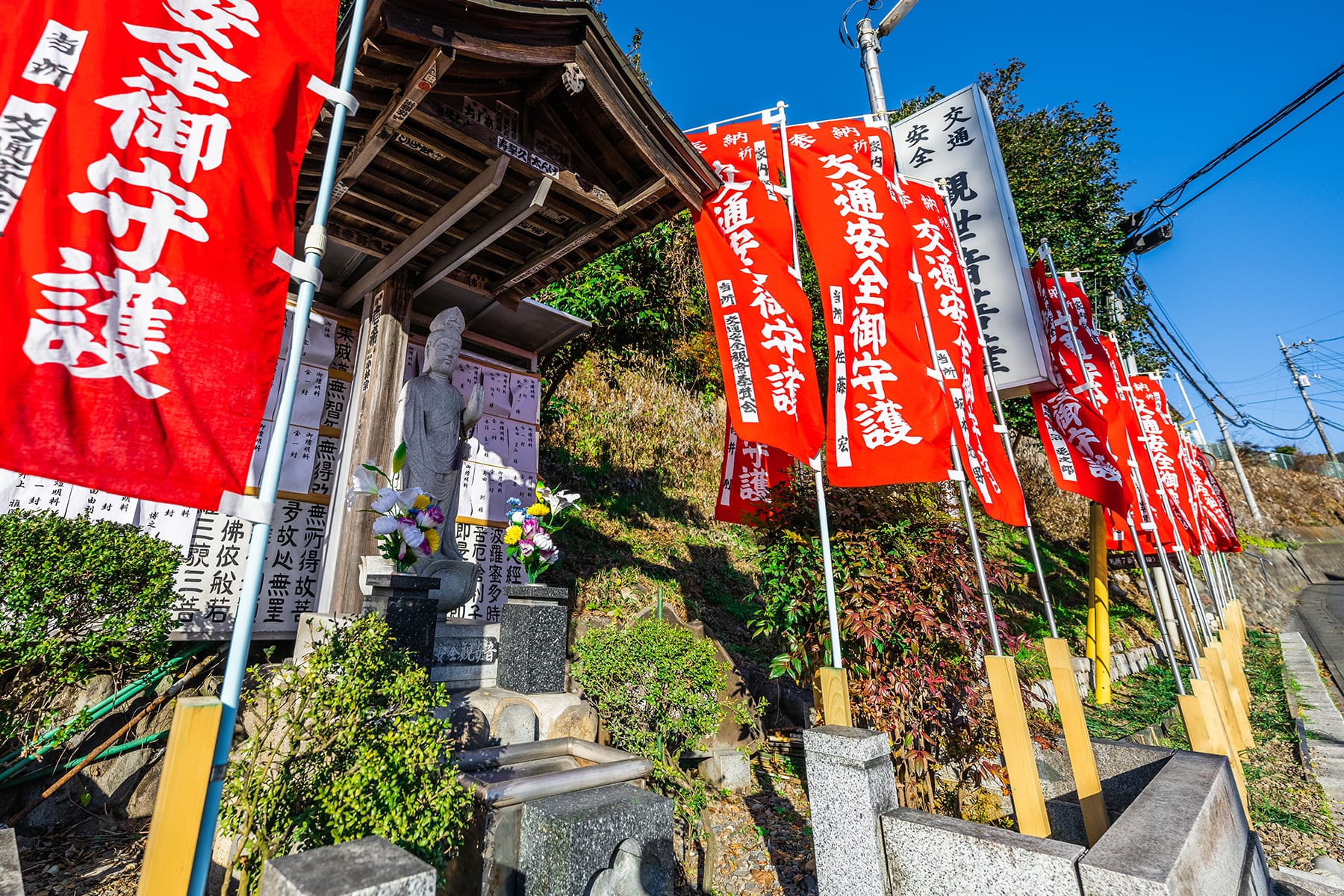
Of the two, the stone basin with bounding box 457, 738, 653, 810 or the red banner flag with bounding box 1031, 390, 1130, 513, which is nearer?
the stone basin with bounding box 457, 738, 653, 810

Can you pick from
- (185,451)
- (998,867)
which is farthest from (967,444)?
(185,451)

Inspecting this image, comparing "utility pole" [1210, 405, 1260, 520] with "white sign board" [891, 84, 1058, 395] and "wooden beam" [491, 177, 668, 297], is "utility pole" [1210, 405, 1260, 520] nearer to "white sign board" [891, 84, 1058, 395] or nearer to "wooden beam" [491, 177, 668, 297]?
"white sign board" [891, 84, 1058, 395]

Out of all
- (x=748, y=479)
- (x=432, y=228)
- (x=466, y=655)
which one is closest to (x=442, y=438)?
(x=432, y=228)

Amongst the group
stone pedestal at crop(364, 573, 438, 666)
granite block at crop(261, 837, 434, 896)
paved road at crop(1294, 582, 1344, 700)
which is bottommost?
paved road at crop(1294, 582, 1344, 700)

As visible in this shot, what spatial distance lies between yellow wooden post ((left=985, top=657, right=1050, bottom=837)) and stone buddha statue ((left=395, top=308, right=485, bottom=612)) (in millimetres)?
4853

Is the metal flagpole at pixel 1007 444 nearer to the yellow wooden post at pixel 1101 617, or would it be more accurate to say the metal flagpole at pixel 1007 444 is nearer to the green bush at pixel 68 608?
the yellow wooden post at pixel 1101 617

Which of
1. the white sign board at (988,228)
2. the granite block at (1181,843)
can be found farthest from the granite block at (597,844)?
the white sign board at (988,228)

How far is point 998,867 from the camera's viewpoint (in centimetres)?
270

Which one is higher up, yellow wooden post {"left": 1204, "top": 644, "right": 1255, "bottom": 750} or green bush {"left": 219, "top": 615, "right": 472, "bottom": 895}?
green bush {"left": 219, "top": 615, "right": 472, "bottom": 895}

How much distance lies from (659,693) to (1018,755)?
2.72m

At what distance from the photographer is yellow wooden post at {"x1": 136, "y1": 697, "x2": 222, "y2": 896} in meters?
1.82

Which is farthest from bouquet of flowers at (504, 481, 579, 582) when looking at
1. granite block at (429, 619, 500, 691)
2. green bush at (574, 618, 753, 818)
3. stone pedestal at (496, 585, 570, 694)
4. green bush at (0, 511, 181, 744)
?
green bush at (0, 511, 181, 744)

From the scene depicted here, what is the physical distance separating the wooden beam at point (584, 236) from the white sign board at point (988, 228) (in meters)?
2.99

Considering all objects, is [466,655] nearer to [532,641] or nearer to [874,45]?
[532,641]
